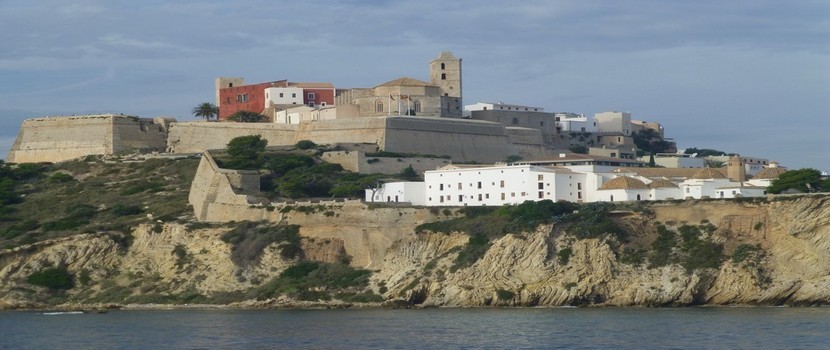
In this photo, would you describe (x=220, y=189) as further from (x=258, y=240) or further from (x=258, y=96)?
(x=258, y=96)

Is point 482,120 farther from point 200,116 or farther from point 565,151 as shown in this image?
point 200,116

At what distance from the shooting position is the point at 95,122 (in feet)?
243

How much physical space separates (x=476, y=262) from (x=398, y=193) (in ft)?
28.5

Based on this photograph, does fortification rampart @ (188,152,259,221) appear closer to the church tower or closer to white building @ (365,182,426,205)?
white building @ (365,182,426,205)

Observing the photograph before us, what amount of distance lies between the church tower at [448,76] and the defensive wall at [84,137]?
497 inches

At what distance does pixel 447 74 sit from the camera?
248ft

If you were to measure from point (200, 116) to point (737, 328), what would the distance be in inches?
1559

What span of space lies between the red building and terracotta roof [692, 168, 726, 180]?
21956 millimetres

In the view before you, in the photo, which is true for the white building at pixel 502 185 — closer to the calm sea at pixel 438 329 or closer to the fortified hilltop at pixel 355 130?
the calm sea at pixel 438 329

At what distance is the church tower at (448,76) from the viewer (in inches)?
2963

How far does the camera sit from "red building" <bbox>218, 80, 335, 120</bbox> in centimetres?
7625

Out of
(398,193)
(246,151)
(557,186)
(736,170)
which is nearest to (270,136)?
(246,151)

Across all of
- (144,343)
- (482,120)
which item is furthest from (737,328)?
(482,120)

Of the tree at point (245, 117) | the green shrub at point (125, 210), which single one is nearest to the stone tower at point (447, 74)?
the tree at point (245, 117)
